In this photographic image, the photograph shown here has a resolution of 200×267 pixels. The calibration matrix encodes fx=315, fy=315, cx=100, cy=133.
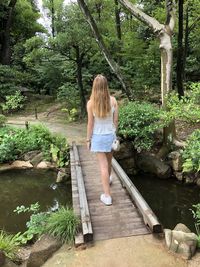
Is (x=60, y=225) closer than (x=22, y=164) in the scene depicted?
Yes

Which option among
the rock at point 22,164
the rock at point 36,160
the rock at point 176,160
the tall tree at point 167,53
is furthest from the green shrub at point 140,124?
the rock at point 22,164

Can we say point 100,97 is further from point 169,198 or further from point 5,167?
point 5,167

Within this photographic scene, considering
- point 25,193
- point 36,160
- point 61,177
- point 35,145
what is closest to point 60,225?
point 25,193

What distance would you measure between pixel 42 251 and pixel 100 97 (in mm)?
2128

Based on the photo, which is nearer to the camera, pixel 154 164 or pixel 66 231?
pixel 66 231

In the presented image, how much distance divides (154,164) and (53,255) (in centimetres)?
535

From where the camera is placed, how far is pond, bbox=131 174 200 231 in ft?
21.4

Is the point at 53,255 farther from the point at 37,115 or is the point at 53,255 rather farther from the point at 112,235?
the point at 37,115

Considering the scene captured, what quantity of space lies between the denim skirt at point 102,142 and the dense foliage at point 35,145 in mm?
4736

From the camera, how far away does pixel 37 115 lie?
54.7 feet

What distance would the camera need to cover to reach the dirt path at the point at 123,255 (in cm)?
361

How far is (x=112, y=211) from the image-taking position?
4801mm

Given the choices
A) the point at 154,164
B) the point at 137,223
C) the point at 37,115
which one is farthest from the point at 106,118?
the point at 37,115

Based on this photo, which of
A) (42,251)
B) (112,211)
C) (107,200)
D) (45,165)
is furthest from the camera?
(45,165)
